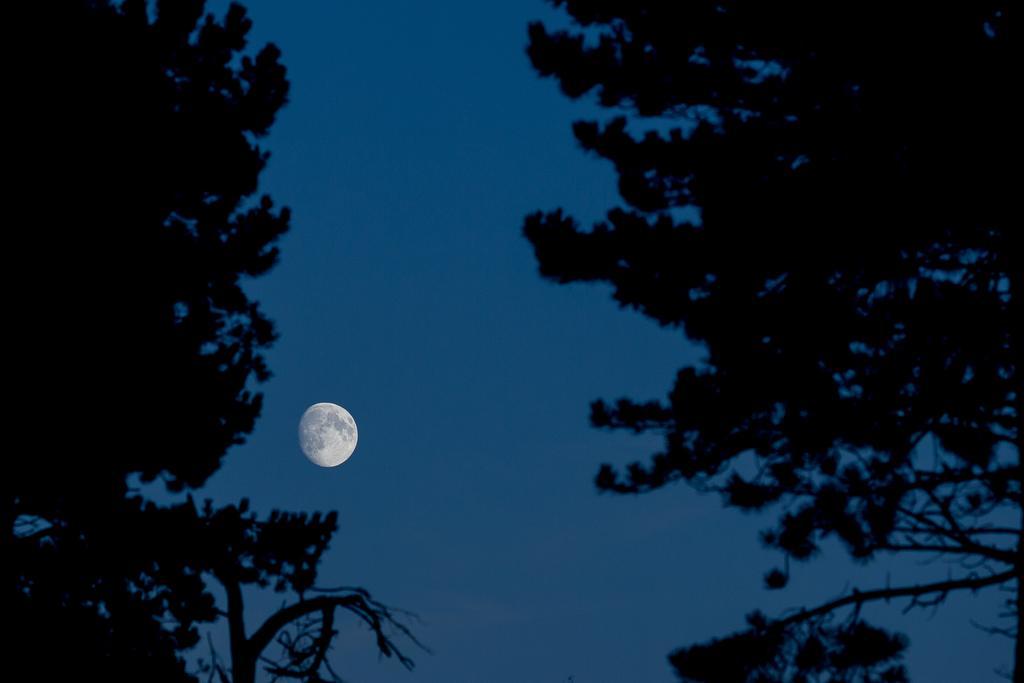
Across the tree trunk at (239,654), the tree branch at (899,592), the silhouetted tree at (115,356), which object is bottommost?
the tree trunk at (239,654)

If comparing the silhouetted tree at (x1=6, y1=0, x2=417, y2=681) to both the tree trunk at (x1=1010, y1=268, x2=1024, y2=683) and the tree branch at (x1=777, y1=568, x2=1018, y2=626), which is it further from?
the tree trunk at (x1=1010, y1=268, x2=1024, y2=683)

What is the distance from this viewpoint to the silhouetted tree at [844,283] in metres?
10.1

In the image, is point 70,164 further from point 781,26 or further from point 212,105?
point 781,26

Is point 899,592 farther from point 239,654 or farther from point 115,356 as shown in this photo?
point 115,356

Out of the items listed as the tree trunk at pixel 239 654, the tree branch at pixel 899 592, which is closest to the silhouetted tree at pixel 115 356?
the tree trunk at pixel 239 654

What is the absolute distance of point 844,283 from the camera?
10.9m

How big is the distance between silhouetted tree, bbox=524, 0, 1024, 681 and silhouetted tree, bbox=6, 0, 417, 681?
414 centimetres

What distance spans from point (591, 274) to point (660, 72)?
6.87ft

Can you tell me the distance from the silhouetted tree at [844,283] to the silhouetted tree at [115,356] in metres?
4.14

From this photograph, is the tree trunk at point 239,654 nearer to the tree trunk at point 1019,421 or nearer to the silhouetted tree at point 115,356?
the silhouetted tree at point 115,356

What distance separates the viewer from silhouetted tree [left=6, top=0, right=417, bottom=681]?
12.2 m

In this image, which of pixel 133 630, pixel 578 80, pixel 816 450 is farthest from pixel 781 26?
pixel 133 630

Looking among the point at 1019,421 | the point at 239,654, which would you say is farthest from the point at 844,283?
the point at 239,654

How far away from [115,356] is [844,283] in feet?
22.9
